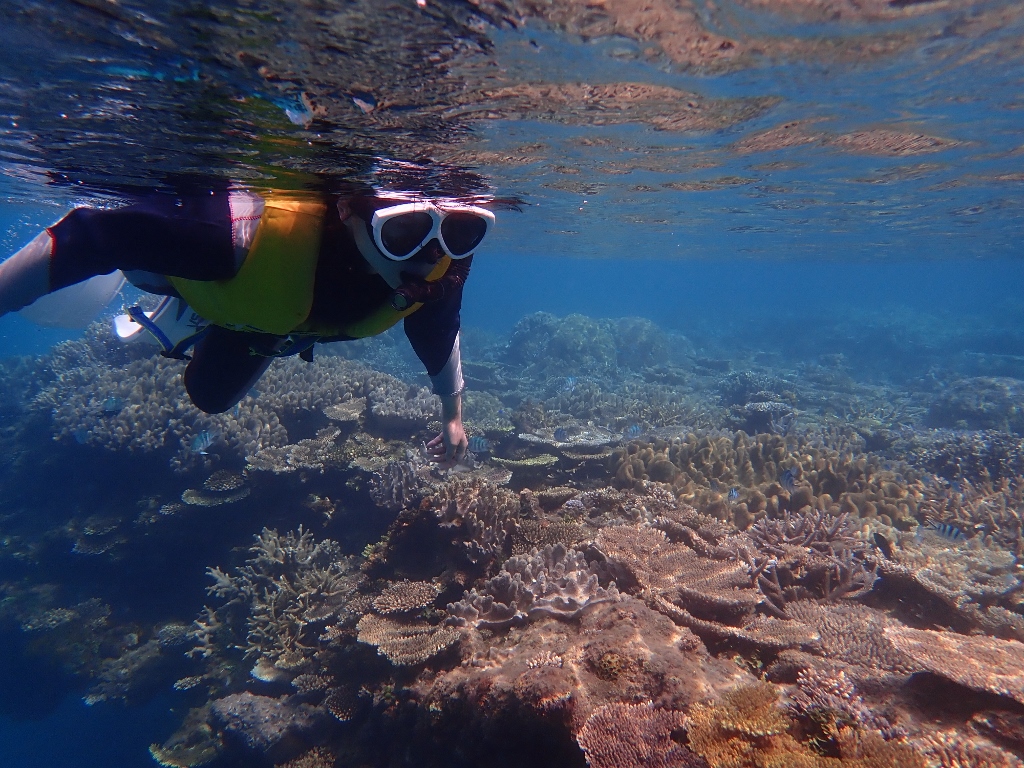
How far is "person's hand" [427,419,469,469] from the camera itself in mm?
4621

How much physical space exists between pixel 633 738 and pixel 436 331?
3.29m

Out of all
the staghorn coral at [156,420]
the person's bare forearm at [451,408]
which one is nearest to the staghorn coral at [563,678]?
the person's bare forearm at [451,408]

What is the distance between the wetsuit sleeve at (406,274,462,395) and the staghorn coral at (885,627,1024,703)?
13.3 ft

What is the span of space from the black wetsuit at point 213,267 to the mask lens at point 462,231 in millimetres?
172

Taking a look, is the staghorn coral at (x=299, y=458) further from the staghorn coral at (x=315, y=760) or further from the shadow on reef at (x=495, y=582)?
the staghorn coral at (x=315, y=760)

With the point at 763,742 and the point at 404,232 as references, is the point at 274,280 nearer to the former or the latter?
the point at 404,232

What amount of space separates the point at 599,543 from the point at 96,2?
593 cm

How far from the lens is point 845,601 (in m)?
4.93

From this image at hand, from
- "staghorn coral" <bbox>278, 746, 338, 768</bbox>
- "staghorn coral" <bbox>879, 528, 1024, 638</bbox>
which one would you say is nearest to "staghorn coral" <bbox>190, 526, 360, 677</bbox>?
"staghorn coral" <bbox>278, 746, 338, 768</bbox>

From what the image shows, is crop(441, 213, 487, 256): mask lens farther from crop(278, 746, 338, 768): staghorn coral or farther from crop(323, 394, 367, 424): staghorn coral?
crop(323, 394, 367, 424): staghorn coral

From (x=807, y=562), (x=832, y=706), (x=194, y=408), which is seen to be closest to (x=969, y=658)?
(x=832, y=706)

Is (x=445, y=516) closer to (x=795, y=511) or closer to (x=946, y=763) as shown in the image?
(x=946, y=763)

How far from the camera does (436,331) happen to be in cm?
457

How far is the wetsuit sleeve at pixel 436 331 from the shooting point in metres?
4.54
